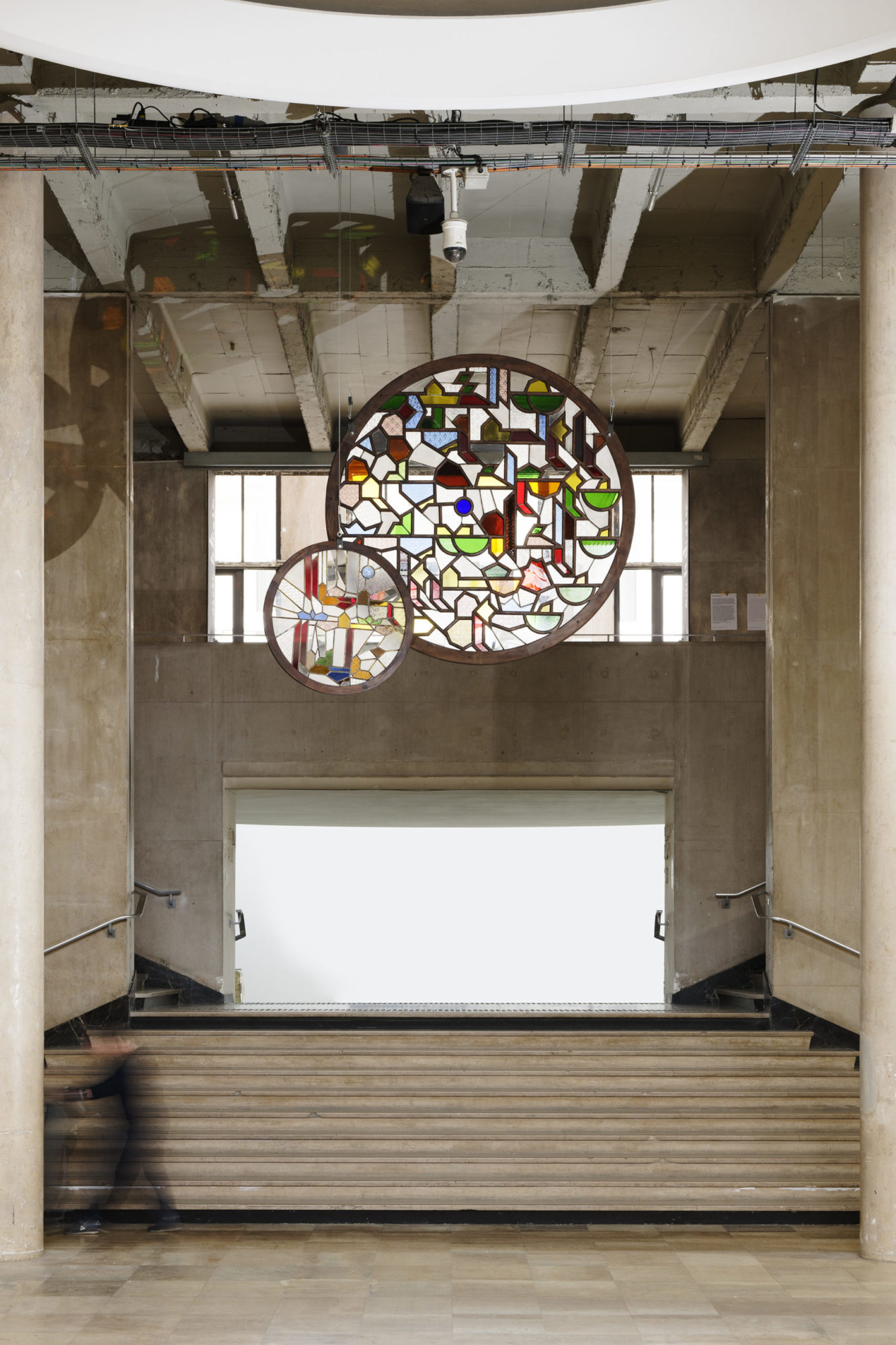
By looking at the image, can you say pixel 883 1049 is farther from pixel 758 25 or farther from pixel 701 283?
pixel 701 283

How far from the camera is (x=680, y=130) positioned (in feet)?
19.3

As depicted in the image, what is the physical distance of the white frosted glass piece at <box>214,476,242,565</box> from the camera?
12.1 meters

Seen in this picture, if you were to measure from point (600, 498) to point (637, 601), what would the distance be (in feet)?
12.8

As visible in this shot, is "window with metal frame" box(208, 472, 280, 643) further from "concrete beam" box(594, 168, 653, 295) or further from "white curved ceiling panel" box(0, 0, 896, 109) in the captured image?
"white curved ceiling panel" box(0, 0, 896, 109)

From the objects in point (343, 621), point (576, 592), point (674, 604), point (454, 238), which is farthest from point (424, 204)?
point (674, 604)

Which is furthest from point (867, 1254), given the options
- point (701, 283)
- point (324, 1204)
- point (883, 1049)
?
point (701, 283)

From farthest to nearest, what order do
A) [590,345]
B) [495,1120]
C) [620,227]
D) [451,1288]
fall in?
[590,345] < [620,227] < [495,1120] < [451,1288]

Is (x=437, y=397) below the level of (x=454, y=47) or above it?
below

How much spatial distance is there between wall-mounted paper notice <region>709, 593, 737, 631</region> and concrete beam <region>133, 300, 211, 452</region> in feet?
16.7

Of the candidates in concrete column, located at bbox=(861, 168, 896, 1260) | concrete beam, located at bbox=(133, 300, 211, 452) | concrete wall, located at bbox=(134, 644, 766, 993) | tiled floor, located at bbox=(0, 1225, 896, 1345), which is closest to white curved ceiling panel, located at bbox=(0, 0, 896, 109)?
concrete column, located at bbox=(861, 168, 896, 1260)

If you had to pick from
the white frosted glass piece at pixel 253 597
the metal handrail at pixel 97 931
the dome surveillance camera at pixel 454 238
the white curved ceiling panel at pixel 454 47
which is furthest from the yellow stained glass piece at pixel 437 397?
the metal handrail at pixel 97 931

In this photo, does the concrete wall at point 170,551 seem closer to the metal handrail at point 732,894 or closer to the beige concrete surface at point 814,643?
the metal handrail at point 732,894

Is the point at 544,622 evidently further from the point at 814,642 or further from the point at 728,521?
the point at 728,521

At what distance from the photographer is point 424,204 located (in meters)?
6.45
